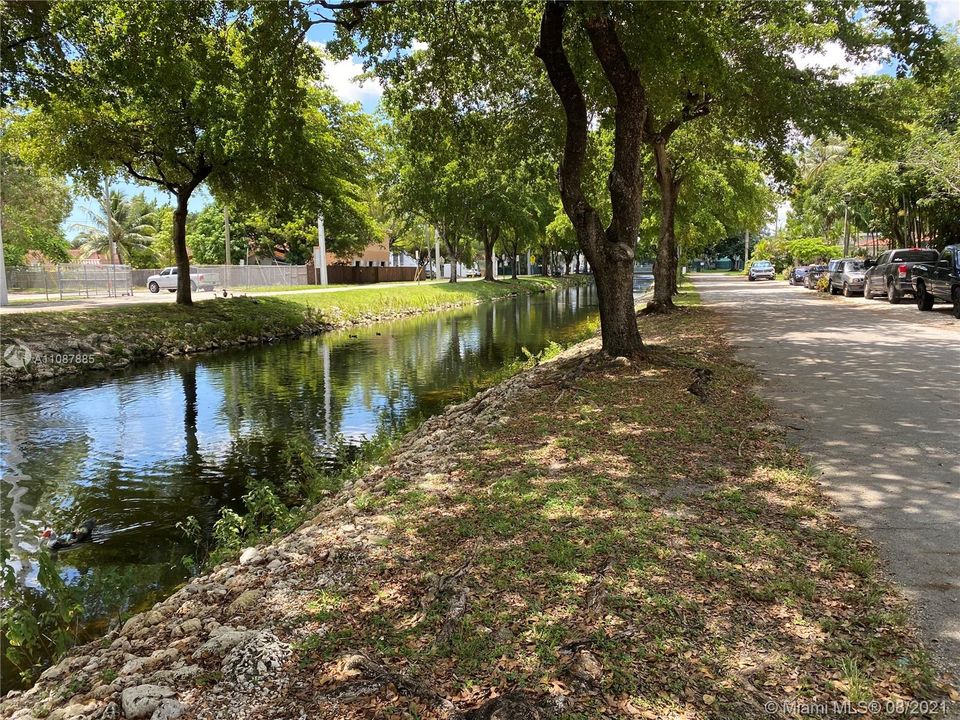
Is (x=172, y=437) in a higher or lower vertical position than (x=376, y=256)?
lower

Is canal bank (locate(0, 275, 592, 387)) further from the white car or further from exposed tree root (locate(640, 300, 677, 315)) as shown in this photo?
the white car

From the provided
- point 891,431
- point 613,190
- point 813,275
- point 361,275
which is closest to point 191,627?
point 891,431

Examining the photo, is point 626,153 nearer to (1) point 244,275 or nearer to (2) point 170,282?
(1) point 244,275

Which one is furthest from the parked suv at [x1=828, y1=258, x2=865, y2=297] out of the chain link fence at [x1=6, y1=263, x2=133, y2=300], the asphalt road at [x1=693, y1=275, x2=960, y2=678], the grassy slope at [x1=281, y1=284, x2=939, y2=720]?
the chain link fence at [x1=6, y1=263, x2=133, y2=300]

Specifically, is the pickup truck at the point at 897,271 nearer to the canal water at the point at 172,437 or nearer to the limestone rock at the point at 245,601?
the canal water at the point at 172,437

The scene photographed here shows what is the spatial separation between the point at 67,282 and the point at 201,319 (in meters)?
15.0

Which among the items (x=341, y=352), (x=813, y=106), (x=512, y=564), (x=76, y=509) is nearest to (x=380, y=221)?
(x=341, y=352)

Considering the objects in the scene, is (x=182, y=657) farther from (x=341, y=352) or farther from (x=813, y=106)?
(x=341, y=352)

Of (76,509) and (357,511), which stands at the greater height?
(357,511)

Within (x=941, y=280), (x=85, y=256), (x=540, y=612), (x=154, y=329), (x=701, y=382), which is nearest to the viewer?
(x=540, y=612)

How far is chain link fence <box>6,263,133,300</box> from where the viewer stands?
3247cm

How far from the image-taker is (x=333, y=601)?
4.01m

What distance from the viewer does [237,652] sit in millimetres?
3498

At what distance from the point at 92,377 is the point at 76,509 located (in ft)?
33.3
